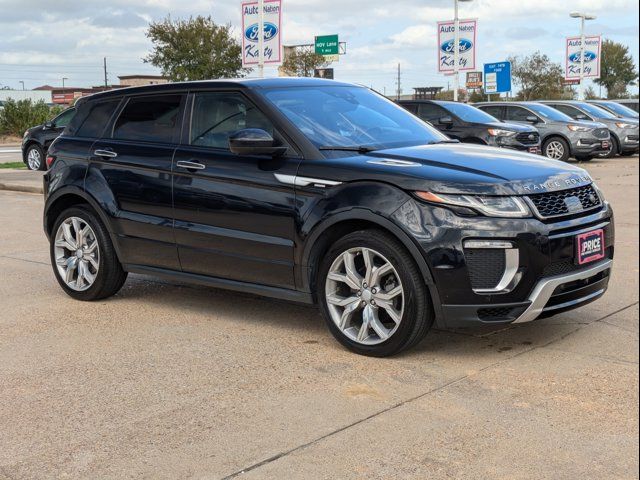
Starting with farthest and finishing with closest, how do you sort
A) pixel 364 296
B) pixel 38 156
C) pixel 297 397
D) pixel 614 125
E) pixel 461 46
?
1. pixel 461 46
2. pixel 614 125
3. pixel 38 156
4. pixel 364 296
5. pixel 297 397

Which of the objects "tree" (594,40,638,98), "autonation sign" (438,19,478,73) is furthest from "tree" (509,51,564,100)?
"autonation sign" (438,19,478,73)

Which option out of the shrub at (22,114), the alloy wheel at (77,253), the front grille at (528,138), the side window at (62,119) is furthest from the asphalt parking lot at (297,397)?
the shrub at (22,114)

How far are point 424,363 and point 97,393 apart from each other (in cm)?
187

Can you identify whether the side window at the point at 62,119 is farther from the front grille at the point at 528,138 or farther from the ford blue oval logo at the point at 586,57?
the ford blue oval logo at the point at 586,57

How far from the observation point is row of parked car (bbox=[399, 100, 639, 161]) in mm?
17109

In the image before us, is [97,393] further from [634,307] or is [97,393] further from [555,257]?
[634,307]

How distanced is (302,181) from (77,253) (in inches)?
96.5

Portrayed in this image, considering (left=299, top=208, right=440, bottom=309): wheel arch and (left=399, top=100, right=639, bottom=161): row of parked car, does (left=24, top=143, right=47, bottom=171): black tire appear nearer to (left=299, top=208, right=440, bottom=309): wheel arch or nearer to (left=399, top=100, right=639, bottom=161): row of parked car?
(left=399, top=100, right=639, bottom=161): row of parked car

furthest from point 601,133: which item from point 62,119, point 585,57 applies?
point 585,57

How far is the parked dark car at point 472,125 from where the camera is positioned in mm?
16938

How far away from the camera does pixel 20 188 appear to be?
54.7ft

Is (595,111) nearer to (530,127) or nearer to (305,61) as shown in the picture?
(530,127)

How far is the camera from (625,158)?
2500 cm

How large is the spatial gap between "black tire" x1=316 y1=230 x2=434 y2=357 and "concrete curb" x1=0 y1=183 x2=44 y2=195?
12.4 meters
